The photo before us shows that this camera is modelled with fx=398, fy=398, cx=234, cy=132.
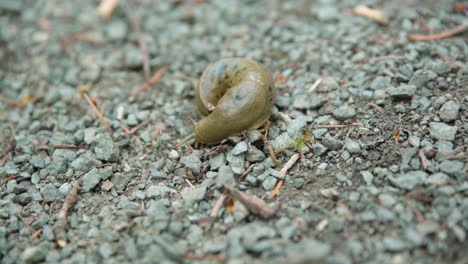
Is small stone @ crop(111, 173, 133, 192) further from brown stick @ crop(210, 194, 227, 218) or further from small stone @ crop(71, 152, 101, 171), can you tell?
brown stick @ crop(210, 194, 227, 218)

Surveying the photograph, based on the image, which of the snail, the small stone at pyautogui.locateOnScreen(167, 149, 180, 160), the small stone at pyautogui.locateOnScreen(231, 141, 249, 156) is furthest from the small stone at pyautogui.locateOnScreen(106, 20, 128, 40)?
the small stone at pyautogui.locateOnScreen(231, 141, 249, 156)

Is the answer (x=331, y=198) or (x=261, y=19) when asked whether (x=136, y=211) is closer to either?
(x=331, y=198)

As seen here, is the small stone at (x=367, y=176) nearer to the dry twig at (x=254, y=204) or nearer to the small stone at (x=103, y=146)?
the dry twig at (x=254, y=204)

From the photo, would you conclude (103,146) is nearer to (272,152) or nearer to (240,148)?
(240,148)

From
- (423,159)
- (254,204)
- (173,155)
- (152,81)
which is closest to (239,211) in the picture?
(254,204)

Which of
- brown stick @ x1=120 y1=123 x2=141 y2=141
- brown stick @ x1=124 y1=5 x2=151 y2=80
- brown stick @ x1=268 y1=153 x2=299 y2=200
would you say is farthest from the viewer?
brown stick @ x1=124 y1=5 x2=151 y2=80

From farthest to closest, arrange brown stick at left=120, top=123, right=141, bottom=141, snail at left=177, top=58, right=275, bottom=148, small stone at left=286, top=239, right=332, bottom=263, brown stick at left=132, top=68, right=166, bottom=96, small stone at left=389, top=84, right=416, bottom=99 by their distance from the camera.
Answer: brown stick at left=132, top=68, right=166, bottom=96 → brown stick at left=120, top=123, right=141, bottom=141 → small stone at left=389, top=84, right=416, bottom=99 → snail at left=177, top=58, right=275, bottom=148 → small stone at left=286, top=239, right=332, bottom=263
